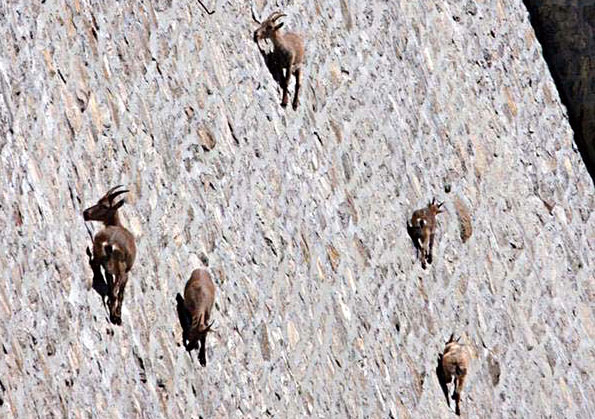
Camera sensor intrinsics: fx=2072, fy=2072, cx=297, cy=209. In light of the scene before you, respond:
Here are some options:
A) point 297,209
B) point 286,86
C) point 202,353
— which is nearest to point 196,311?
point 202,353

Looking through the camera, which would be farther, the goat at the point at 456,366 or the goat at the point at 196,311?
the goat at the point at 456,366

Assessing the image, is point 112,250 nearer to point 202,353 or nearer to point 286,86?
point 202,353

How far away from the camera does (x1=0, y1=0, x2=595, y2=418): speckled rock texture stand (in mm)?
5492

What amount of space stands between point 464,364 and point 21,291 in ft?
7.74

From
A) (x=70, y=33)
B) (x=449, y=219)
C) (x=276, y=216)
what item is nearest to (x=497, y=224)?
(x=449, y=219)

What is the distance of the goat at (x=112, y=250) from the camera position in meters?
5.55

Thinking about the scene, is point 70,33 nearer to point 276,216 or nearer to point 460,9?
point 276,216

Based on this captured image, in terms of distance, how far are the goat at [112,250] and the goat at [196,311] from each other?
0.31 metres

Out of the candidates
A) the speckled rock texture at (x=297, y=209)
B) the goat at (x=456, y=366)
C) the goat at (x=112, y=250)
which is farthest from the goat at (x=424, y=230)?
the goat at (x=112, y=250)

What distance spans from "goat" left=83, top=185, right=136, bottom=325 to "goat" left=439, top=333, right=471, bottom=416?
182cm

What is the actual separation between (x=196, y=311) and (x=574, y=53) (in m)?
3.31

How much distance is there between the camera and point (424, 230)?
730 cm

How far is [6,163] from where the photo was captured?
5375mm

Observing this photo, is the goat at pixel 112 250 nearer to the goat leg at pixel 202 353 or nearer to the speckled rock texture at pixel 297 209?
the speckled rock texture at pixel 297 209
